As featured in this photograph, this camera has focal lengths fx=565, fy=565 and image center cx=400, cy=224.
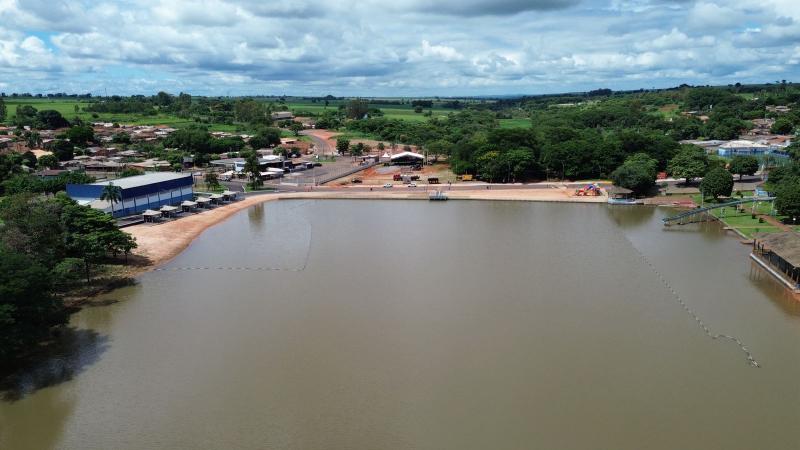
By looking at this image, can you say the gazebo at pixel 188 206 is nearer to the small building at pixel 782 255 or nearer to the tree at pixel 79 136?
the small building at pixel 782 255

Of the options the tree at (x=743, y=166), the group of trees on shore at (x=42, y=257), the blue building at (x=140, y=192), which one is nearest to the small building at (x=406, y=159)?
the blue building at (x=140, y=192)

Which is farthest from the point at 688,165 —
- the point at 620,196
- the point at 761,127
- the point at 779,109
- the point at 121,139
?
the point at 779,109

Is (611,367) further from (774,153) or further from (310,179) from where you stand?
(774,153)

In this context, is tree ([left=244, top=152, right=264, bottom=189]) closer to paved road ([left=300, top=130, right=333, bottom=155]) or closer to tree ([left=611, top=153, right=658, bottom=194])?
paved road ([left=300, top=130, right=333, bottom=155])

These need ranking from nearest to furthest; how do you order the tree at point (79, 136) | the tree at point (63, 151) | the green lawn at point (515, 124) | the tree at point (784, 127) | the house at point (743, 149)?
the tree at point (63, 151)
the house at point (743, 149)
the tree at point (79, 136)
the tree at point (784, 127)
the green lawn at point (515, 124)

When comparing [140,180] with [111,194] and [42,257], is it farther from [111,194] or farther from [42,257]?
[42,257]

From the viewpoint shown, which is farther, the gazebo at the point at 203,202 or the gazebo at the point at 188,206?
the gazebo at the point at 203,202
